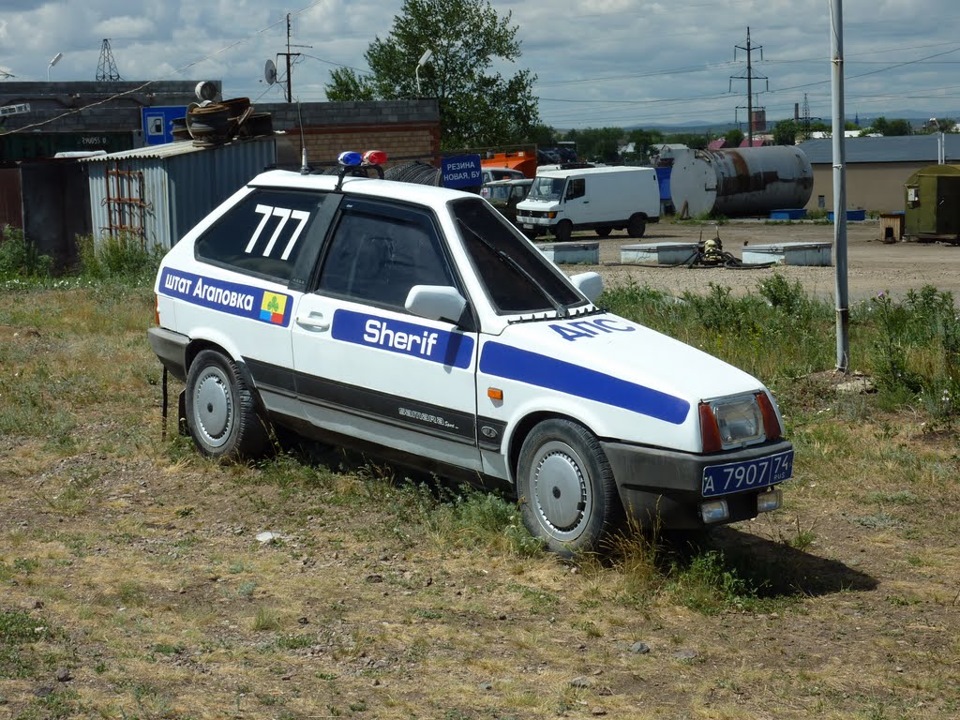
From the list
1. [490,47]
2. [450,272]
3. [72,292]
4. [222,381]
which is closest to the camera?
[450,272]

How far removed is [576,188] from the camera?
35.8 metres

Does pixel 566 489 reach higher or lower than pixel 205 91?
lower

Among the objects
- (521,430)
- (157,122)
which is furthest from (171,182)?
(521,430)

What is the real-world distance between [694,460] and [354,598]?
1645 mm

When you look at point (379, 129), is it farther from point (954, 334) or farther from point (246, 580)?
point (246, 580)

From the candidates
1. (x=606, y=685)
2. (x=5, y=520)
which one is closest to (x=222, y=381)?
(x=5, y=520)

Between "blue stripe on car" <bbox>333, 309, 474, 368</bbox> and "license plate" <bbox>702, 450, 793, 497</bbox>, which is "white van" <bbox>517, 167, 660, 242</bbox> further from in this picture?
"license plate" <bbox>702, 450, 793, 497</bbox>

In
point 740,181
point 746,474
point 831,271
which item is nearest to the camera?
point 746,474

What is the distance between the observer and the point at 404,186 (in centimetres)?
729

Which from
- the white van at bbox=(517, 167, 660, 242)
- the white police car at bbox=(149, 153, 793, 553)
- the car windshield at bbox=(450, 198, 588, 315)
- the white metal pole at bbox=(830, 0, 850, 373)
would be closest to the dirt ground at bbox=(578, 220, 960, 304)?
the white van at bbox=(517, 167, 660, 242)

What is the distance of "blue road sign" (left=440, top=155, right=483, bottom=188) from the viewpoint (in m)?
20.2

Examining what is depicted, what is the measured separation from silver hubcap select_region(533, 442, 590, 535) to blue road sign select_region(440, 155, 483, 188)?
1420 cm

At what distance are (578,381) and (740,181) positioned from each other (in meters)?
40.2

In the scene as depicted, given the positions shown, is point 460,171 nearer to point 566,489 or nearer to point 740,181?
point 566,489
